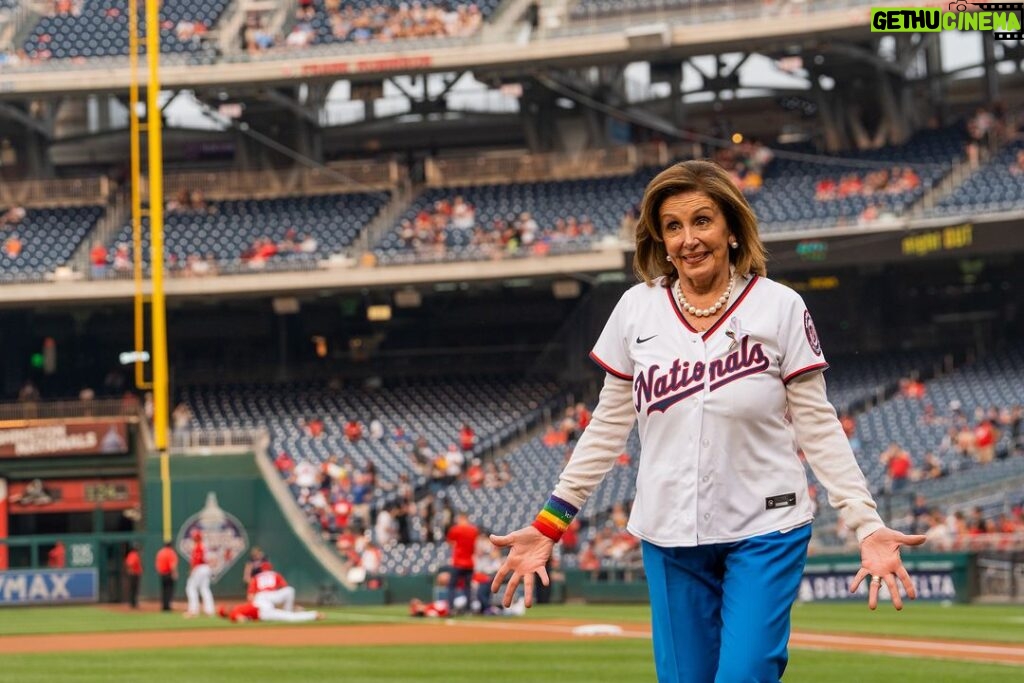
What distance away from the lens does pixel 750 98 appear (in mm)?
42688

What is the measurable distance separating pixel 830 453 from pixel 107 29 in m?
38.8

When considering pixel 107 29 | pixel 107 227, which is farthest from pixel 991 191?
pixel 107 29

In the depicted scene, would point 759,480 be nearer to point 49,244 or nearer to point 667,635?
point 667,635

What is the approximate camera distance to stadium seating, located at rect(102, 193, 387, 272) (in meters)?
39.7

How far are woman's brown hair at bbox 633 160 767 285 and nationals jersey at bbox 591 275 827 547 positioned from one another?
0.16 metres

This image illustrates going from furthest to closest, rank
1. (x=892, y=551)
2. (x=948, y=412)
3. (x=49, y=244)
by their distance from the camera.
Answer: (x=49, y=244) → (x=948, y=412) → (x=892, y=551)

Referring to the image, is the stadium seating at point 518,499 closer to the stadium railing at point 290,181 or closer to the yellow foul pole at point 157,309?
the yellow foul pole at point 157,309

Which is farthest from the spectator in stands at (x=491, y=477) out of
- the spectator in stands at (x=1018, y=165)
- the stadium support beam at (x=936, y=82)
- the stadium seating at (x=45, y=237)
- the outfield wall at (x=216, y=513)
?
the stadium support beam at (x=936, y=82)

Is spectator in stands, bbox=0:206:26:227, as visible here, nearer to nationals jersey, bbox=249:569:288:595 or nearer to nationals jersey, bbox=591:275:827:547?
nationals jersey, bbox=249:569:288:595

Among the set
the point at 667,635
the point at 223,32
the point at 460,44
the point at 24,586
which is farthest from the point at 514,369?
the point at 667,635

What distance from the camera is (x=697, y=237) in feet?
16.6

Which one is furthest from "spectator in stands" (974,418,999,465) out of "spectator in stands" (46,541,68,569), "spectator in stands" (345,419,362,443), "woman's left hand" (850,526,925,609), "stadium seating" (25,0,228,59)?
"woman's left hand" (850,526,925,609)

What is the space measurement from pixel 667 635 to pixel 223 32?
37.4m

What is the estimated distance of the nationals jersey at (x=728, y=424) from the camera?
4.96 m
